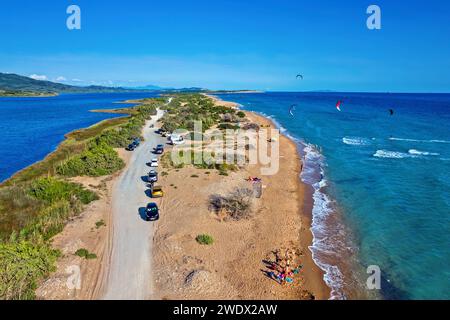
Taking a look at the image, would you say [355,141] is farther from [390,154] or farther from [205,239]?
[205,239]

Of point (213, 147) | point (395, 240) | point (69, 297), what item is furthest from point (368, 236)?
point (213, 147)

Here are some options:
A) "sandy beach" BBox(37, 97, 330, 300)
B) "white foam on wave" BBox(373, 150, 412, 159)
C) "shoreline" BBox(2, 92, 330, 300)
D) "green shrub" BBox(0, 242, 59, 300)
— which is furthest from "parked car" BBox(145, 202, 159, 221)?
"white foam on wave" BBox(373, 150, 412, 159)

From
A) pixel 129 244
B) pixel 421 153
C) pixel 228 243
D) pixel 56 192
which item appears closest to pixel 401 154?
pixel 421 153

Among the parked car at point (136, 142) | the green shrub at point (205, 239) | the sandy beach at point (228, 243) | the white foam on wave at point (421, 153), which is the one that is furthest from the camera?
Answer: the white foam on wave at point (421, 153)

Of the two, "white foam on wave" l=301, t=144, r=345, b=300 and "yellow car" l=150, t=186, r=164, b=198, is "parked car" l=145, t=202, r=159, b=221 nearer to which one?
"yellow car" l=150, t=186, r=164, b=198

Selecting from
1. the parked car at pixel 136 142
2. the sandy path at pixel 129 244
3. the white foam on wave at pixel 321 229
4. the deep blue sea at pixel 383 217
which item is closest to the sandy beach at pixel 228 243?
the white foam on wave at pixel 321 229

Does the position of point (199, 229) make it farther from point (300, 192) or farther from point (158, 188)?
point (300, 192)

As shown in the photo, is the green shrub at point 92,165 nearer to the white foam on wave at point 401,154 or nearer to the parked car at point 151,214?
the parked car at point 151,214
